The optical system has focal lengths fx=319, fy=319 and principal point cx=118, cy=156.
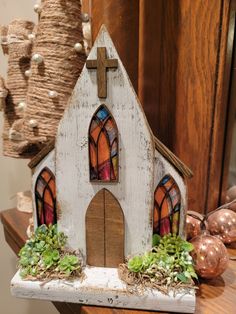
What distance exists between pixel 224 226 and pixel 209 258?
0.14 m

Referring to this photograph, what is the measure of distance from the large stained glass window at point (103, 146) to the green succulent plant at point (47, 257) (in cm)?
13

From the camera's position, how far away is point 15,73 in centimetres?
73

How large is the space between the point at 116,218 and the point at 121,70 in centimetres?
22

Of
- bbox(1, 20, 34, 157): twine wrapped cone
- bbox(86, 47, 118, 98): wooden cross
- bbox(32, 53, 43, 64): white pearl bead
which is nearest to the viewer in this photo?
bbox(86, 47, 118, 98): wooden cross

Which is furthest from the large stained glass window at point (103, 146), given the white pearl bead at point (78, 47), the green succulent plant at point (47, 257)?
the white pearl bead at point (78, 47)

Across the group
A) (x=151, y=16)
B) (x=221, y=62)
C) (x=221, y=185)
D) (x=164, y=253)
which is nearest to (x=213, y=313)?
(x=164, y=253)

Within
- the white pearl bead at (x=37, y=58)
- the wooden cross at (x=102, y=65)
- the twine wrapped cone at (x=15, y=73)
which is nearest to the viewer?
the wooden cross at (x=102, y=65)

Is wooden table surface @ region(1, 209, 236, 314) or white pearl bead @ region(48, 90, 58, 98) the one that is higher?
white pearl bead @ region(48, 90, 58, 98)

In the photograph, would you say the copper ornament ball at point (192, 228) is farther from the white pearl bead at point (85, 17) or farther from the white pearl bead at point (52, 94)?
the white pearl bead at point (85, 17)

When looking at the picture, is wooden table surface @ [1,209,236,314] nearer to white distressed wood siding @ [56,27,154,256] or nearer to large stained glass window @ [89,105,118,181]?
Answer: white distressed wood siding @ [56,27,154,256]

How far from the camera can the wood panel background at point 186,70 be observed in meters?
0.61

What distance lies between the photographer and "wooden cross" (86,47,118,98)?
44cm

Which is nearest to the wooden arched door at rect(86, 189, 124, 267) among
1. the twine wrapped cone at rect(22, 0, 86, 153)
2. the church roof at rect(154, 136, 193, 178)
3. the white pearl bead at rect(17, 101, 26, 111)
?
the church roof at rect(154, 136, 193, 178)

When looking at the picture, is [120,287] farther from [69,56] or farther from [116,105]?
[69,56]
